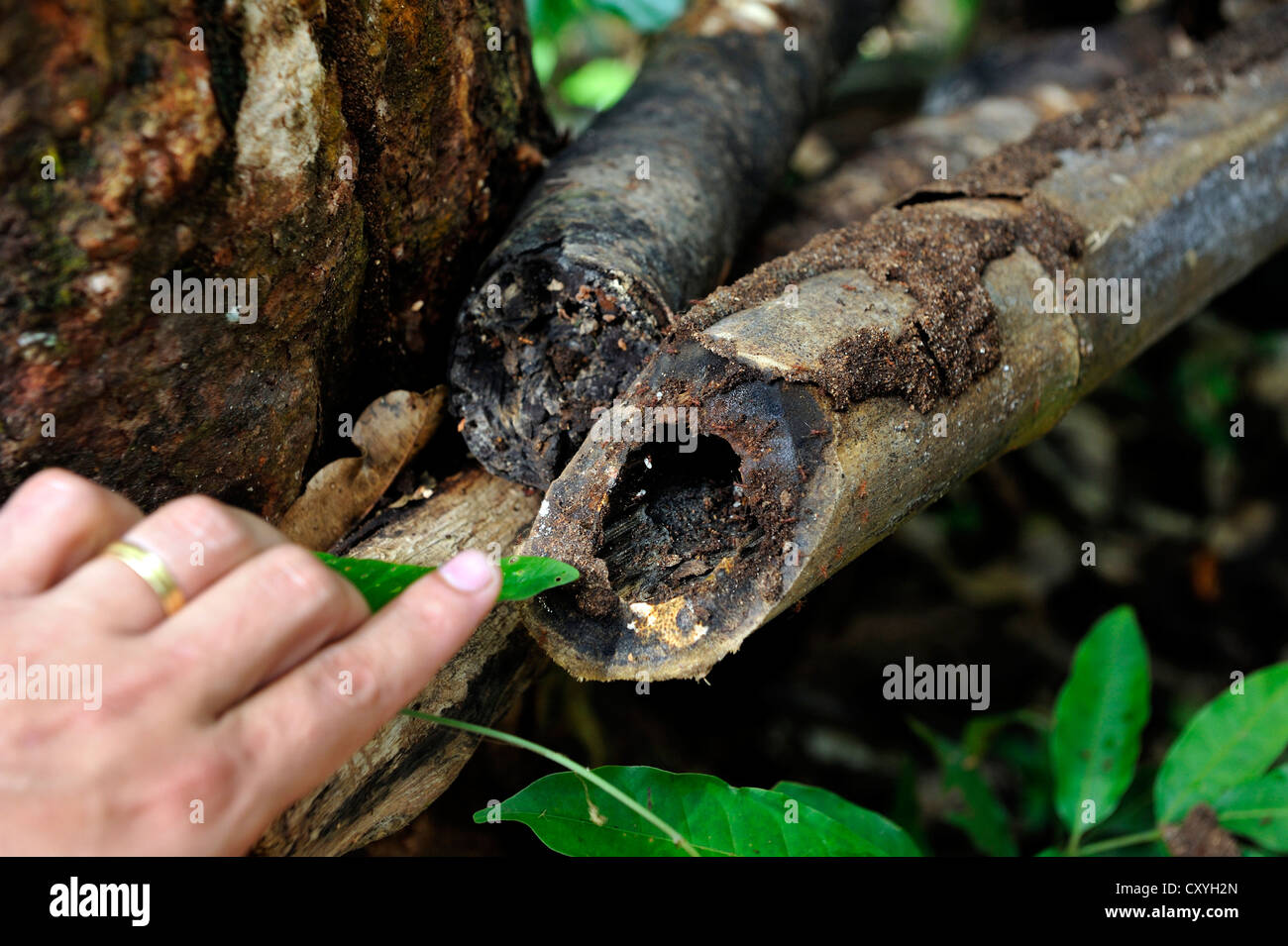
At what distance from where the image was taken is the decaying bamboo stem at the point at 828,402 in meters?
1.24

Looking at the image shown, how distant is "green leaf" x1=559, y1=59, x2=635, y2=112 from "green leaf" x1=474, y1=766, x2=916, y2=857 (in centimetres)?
304

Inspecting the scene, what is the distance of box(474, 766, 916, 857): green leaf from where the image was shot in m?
1.37

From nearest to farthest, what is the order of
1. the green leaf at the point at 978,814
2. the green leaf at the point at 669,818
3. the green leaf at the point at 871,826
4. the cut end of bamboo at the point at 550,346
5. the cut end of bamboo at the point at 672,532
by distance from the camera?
the cut end of bamboo at the point at 672,532 → the green leaf at the point at 669,818 → the cut end of bamboo at the point at 550,346 → the green leaf at the point at 871,826 → the green leaf at the point at 978,814

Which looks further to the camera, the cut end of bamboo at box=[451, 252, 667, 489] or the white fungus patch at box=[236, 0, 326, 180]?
the cut end of bamboo at box=[451, 252, 667, 489]

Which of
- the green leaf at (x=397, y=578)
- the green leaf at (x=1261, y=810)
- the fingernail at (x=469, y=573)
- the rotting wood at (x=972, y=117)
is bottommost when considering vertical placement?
the green leaf at (x=1261, y=810)

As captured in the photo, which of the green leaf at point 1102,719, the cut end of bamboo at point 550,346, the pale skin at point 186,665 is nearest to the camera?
the pale skin at point 186,665

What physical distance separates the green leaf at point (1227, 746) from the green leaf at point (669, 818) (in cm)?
95

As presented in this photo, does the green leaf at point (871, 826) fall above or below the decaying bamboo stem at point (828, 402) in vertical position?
below

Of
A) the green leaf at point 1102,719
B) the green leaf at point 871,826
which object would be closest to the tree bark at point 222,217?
the green leaf at point 871,826

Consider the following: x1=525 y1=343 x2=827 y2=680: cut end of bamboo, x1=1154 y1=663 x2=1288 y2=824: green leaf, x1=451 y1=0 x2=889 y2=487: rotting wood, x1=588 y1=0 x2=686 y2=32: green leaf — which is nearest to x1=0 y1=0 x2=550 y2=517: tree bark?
x1=451 y1=0 x2=889 y2=487: rotting wood

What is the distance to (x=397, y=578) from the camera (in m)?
1.13

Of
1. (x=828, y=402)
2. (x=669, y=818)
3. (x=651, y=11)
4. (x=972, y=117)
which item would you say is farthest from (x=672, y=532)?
(x=972, y=117)

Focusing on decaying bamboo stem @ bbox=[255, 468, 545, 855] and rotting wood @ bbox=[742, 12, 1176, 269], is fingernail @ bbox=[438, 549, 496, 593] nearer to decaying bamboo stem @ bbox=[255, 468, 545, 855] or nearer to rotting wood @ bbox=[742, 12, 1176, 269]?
decaying bamboo stem @ bbox=[255, 468, 545, 855]

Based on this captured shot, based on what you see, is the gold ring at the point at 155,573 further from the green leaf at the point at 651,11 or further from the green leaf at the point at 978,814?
the green leaf at the point at 651,11
